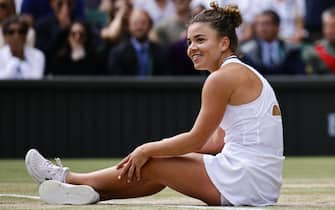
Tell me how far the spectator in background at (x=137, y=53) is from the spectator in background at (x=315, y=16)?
9.90ft

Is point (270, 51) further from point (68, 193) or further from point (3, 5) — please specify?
point (68, 193)

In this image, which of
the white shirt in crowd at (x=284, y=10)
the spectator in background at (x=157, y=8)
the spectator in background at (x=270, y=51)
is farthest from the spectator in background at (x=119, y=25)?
the white shirt in crowd at (x=284, y=10)

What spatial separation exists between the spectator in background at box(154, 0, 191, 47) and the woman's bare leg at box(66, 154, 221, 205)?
28.8 feet

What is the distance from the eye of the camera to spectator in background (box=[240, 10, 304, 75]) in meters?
14.7

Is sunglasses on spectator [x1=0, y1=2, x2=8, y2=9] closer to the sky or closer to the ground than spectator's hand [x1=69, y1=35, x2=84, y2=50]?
closer to the sky

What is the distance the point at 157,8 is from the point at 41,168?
9.42 meters

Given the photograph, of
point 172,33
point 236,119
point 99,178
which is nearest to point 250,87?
point 236,119

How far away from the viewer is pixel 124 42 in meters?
14.6

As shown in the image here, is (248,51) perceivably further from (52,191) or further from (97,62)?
(52,191)

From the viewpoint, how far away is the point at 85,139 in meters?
14.0

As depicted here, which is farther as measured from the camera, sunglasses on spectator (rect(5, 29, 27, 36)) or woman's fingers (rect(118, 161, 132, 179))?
sunglasses on spectator (rect(5, 29, 27, 36))

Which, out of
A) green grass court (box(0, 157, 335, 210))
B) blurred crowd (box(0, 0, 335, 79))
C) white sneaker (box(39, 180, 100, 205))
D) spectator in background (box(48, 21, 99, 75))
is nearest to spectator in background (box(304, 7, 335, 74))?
blurred crowd (box(0, 0, 335, 79))

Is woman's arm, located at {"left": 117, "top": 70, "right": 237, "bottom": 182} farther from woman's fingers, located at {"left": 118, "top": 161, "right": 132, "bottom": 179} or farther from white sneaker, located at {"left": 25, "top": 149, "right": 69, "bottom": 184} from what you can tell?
white sneaker, located at {"left": 25, "top": 149, "right": 69, "bottom": 184}

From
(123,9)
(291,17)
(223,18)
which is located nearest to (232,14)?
(223,18)
